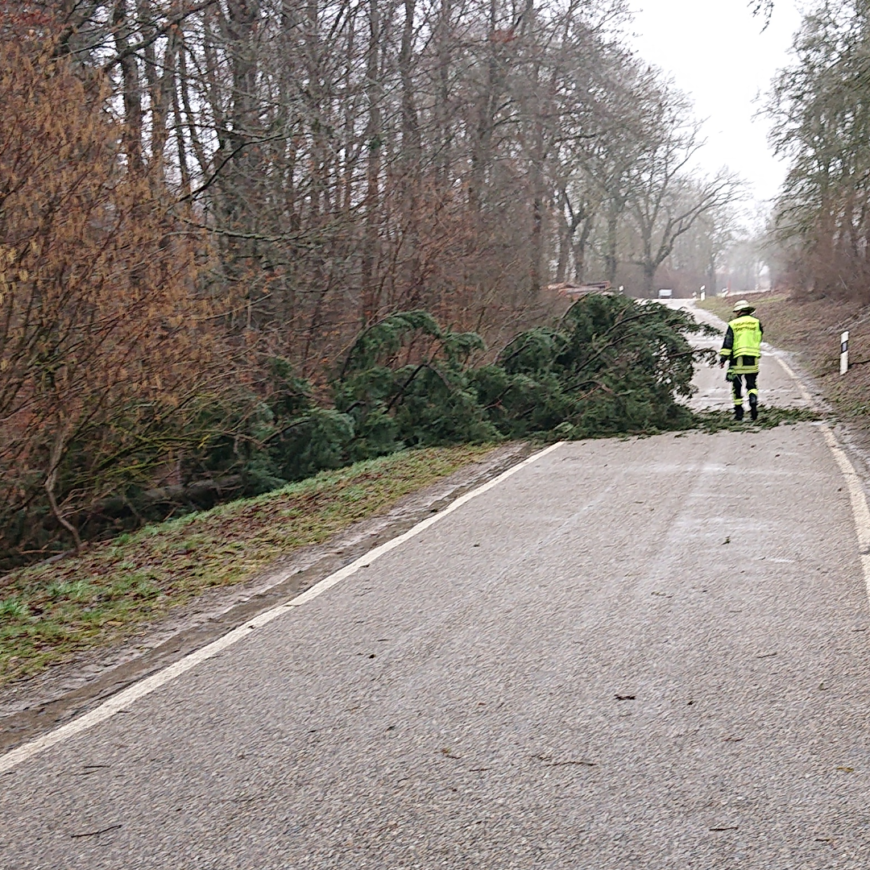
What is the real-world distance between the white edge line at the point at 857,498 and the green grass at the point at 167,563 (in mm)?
4562

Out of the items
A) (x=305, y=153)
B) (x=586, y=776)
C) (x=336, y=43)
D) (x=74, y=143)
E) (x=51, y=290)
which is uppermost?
(x=336, y=43)

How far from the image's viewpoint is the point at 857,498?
10.4 meters

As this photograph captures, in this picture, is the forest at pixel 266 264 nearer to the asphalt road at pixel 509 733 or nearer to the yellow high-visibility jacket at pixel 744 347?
the yellow high-visibility jacket at pixel 744 347

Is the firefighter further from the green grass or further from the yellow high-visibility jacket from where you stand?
the green grass

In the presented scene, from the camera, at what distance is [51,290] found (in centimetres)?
1066

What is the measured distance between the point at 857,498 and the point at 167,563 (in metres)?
6.51

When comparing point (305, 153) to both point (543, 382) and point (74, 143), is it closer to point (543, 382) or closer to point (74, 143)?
point (543, 382)

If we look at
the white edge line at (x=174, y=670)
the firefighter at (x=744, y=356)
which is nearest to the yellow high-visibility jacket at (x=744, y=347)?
the firefighter at (x=744, y=356)

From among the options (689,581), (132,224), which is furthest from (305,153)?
(689,581)

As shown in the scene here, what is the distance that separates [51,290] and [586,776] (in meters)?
8.17

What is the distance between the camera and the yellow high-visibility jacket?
1645 centimetres

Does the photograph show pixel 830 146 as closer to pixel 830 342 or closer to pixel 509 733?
pixel 830 342

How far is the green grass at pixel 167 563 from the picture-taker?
23.5 ft

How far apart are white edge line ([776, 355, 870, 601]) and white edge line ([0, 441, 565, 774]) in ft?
12.3
